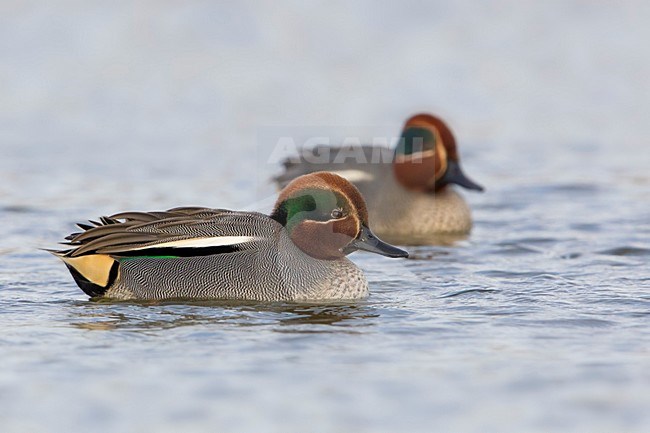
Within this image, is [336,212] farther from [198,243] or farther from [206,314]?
[206,314]

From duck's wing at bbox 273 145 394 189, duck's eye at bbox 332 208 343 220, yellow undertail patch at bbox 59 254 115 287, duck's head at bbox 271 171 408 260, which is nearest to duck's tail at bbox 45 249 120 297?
yellow undertail patch at bbox 59 254 115 287

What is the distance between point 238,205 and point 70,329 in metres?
4.88

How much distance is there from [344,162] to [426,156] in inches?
30.9

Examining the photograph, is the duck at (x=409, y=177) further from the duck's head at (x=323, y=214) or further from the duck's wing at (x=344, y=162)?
the duck's head at (x=323, y=214)

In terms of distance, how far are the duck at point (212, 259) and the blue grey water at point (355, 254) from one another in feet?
0.56

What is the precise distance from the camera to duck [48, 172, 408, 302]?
24.5ft

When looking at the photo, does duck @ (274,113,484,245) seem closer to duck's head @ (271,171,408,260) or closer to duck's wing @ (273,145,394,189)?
duck's wing @ (273,145,394,189)

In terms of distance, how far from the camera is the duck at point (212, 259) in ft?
24.5

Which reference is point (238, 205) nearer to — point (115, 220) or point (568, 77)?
point (115, 220)

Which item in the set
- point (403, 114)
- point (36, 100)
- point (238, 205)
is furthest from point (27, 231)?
point (403, 114)

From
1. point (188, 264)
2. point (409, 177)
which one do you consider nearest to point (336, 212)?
point (188, 264)

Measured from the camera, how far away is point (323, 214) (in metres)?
7.71

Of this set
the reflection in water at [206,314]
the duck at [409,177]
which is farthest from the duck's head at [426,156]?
the reflection in water at [206,314]

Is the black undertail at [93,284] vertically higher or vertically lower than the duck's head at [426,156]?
lower
